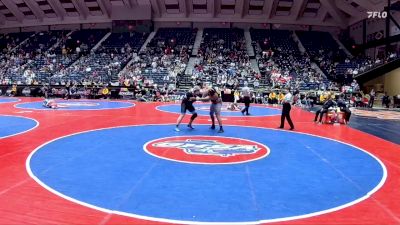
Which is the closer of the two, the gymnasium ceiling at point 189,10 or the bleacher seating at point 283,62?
the bleacher seating at point 283,62

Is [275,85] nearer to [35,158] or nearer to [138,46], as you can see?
[138,46]

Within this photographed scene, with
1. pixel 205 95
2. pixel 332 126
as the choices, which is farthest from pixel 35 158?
pixel 332 126

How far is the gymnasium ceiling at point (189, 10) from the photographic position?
118 feet

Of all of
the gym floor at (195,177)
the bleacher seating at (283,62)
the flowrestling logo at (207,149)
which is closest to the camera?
the gym floor at (195,177)

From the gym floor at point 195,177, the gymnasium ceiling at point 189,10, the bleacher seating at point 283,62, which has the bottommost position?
the gym floor at point 195,177

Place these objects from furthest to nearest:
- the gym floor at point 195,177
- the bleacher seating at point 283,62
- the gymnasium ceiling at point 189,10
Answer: the gymnasium ceiling at point 189,10 < the bleacher seating at point 283,62 < the gym floor at point 195,177

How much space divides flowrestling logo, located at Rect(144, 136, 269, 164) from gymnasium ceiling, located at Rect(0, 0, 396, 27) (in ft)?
93.3

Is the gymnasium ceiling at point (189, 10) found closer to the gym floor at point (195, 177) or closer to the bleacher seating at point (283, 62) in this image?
the bleacher seating at point (283, 62)

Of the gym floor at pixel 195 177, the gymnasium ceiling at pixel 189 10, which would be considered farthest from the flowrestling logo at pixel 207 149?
the gymnasium ceiling at pixel 189 10

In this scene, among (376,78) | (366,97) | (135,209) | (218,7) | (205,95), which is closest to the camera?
(135,209)

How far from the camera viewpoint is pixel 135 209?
4652 millimetres

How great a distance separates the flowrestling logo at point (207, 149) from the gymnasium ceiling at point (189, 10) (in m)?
28.4

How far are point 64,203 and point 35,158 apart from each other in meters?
3.07

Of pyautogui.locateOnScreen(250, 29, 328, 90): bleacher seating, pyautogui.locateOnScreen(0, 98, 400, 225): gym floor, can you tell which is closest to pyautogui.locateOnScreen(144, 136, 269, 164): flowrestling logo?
pyautogui.locateOnScreen(0, 98, 400, 225): gym floor
